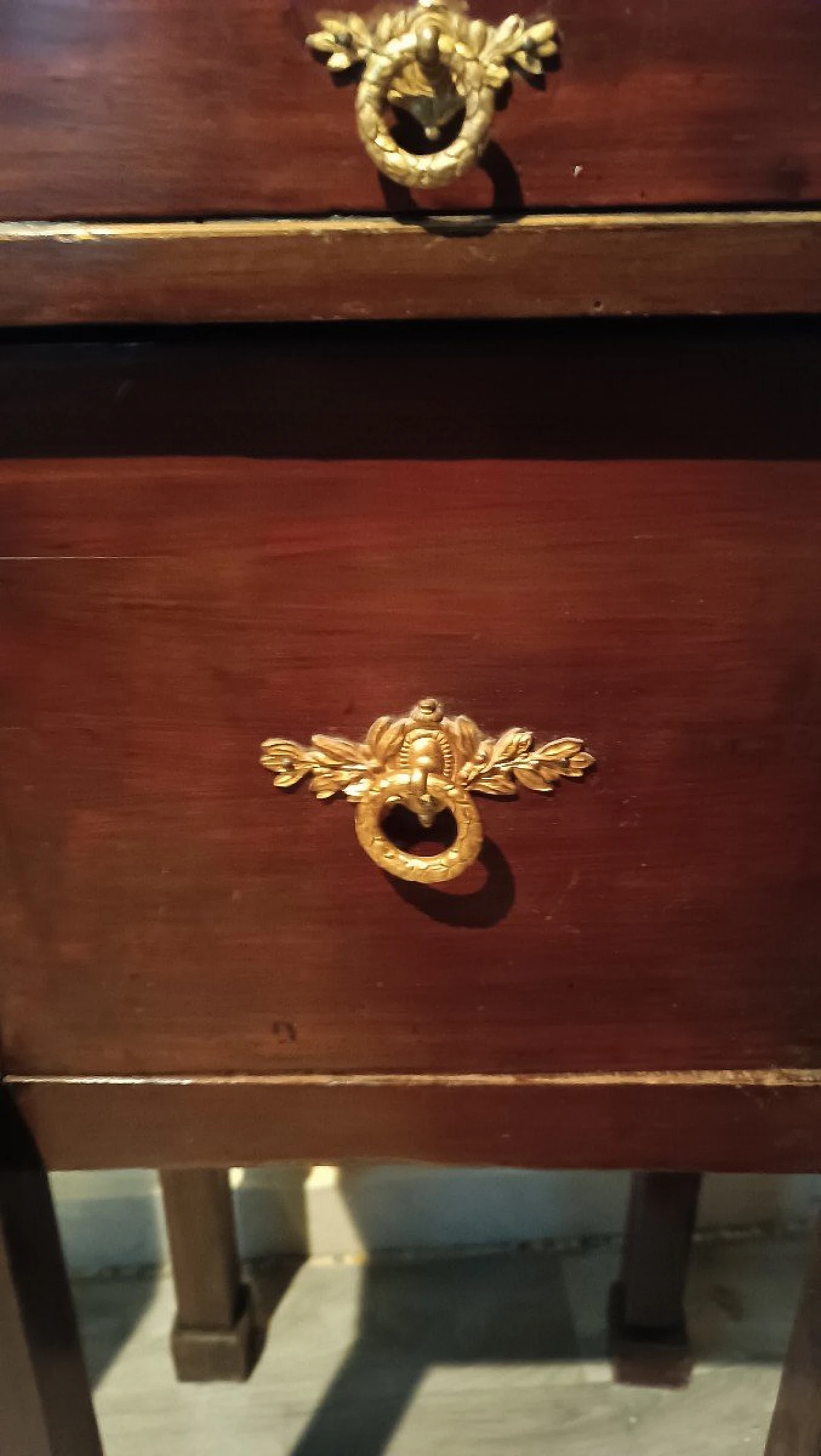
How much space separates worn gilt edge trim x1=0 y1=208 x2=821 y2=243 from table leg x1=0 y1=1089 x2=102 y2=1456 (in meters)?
0.35

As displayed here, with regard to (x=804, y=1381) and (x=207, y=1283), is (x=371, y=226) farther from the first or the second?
(x=207, y=1283)

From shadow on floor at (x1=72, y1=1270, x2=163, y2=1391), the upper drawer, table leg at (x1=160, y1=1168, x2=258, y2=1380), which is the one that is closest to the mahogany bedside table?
the upper drawer

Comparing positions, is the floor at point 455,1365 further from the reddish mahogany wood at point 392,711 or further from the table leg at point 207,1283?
the reddish mahogany wood at point 392,711

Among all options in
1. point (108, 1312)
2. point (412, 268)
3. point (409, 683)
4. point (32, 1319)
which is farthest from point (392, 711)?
point (108, 1312)

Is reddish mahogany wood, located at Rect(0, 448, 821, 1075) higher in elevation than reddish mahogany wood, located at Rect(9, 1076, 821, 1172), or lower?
higher

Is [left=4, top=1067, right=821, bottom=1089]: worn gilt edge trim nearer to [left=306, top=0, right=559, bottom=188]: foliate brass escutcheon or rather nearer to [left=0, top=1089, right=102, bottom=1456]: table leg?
[left=0, top=1089, right=102, bottom=1456]: table leg

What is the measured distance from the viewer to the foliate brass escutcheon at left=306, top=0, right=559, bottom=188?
1.07 ft

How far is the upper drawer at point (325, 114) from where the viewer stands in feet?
1.09

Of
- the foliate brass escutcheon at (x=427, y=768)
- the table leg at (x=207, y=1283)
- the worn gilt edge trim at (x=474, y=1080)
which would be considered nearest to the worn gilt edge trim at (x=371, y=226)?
the foliate brass escutcheon at (x=427, y=768)

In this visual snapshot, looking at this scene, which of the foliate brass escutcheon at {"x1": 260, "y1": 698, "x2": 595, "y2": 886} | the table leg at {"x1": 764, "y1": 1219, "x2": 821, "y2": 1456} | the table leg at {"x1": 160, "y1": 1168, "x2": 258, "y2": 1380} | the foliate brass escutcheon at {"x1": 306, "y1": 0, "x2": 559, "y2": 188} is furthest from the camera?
the table leg at {"x1": 160, "y1": 1168, "x2": 258, "y2": 1380}

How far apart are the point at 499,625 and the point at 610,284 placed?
12 centimetres

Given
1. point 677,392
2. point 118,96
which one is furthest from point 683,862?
point 118,96

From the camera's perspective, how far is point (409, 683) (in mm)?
426

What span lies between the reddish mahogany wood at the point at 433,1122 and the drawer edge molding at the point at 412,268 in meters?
0.32
